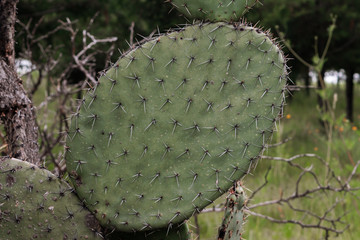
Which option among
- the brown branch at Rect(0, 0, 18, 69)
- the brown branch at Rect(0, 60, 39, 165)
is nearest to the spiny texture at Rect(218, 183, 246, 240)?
the brown branch at Rect(0, 60, 39, 165)

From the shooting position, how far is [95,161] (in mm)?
1355

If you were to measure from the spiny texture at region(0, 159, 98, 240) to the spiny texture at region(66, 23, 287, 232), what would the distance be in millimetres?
68

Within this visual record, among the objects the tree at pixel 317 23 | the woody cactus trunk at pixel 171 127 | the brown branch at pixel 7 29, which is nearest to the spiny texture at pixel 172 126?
the woody cactus trunk at pixel 171 127

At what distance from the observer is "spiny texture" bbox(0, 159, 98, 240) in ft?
4.38

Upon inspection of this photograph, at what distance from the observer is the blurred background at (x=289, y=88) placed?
9.31 ft

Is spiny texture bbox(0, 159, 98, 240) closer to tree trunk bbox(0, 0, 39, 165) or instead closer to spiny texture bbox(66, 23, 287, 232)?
spiny texture bbox(66, 23, 287, 232)

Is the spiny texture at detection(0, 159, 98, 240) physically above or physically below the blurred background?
above

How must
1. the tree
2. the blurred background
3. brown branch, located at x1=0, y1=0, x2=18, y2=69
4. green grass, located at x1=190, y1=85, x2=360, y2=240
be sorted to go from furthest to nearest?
1. the tree
2. green grass, located at x1=190, y1=85, x2=360, y2=240
3. the blurred background
4. brown branch, located at x1=0, y1=0, x2=18, y2=69

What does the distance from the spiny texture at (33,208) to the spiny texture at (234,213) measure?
39 centimetres

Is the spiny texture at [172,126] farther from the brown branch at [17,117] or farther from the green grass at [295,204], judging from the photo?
the green grass at [295,204]

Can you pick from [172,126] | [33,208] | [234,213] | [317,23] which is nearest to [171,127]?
[172,126]

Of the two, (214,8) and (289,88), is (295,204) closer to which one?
(289,88)

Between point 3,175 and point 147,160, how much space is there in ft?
1.30

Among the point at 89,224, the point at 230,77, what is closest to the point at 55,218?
the point at 89,224
